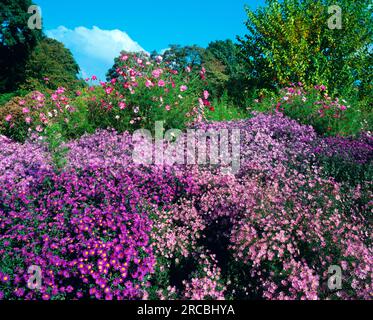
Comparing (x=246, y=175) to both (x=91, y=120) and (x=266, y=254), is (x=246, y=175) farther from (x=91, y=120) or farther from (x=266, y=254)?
(x=91, y=120)

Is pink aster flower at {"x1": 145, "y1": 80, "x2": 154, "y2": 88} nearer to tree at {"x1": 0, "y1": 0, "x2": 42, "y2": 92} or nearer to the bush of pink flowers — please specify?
the bush of pink flowers

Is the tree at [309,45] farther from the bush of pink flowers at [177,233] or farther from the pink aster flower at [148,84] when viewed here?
the bush of pink flowers at [177,233]

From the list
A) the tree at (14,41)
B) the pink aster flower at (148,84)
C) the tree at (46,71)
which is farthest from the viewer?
the tree at (14,41)

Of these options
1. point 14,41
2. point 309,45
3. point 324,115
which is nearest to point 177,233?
point 324,115

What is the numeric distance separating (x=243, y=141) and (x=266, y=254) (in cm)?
341

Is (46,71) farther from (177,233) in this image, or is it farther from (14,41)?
(177,233)

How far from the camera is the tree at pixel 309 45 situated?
44.5 ft

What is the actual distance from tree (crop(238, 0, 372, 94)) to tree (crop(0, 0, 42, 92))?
19.7 metres

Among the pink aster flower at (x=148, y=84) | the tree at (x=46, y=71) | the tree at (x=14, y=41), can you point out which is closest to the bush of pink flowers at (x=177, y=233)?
the pink aster flower at (x=148, y=84)

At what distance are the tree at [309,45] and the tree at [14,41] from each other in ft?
64.8

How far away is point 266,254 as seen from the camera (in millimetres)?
3773

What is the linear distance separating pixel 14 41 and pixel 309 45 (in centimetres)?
2224

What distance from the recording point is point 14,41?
26.9 meters
